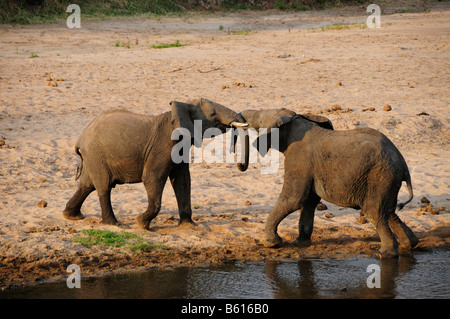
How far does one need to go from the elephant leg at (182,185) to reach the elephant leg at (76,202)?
3.54ft

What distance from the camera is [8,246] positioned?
697cm

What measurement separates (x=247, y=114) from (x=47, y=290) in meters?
2.99

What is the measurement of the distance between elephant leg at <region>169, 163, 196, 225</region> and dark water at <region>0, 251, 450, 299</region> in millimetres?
1153

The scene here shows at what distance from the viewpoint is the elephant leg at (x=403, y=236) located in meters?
7.30

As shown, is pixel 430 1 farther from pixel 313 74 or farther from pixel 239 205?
pixel 239 205

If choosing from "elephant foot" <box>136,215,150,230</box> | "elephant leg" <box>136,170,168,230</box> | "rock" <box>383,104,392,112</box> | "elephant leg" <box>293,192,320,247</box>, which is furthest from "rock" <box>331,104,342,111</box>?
"elephant foot" <box>136,215,150,230</box>

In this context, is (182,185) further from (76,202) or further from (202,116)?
(76,202)

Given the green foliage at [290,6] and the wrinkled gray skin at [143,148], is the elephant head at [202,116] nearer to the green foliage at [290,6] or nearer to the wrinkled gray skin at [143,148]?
the wrinkled gray skin at [143,148]

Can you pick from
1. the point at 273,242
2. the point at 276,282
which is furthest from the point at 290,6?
the point at 276,282

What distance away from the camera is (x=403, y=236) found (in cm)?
738

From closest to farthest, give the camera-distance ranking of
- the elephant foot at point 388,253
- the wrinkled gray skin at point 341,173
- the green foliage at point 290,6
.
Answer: the wrinkled gray skin at point 341,173, the elephant foot at point 388,253, the green foliage at point 290,6

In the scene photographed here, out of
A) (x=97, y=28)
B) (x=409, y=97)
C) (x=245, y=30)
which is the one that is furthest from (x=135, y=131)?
(x=245, y=30)

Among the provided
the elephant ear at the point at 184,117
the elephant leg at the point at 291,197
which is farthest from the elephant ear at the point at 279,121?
the elephant ear at the point at 184,117

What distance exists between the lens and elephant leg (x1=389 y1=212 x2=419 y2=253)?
730 centimetres
